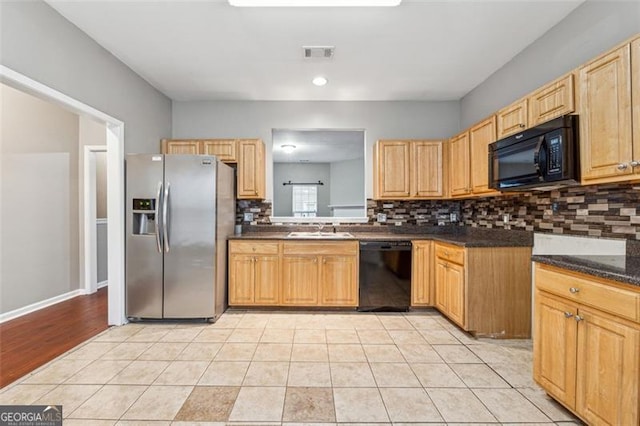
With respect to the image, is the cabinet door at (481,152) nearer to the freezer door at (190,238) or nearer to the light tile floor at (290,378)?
the light tile floor at (290,378)

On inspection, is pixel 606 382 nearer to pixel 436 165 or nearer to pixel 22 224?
pixel 436 165

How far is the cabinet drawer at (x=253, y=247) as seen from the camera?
138 inches

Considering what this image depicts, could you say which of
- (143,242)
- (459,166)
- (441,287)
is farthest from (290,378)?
(459,166)

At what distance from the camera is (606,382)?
4.75 ft

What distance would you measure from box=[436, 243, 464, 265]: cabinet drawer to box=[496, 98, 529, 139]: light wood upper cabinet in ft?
3.77

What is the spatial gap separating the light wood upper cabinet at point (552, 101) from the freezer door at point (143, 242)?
3.44 m

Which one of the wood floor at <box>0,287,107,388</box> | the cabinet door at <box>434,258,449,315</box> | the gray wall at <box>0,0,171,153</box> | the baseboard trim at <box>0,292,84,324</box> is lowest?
the wood floor at <box>0,287,107,388</box>

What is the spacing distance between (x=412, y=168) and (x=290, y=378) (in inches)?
112

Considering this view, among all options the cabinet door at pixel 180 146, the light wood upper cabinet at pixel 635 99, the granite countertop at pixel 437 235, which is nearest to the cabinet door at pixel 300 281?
the granite countertop at pixel 437 235

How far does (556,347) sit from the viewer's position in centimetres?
175

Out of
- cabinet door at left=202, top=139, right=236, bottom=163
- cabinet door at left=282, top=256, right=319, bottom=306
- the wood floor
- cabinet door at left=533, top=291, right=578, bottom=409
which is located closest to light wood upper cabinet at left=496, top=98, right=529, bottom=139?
cabinet door at left=533, top=291, right=578, bottom=409

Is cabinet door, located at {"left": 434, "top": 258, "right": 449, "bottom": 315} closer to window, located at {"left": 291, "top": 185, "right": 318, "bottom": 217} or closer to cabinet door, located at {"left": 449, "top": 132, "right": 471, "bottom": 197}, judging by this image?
cabinet door, located at {"left": 449, "top": 132, "right": 471, "bottom": 197}

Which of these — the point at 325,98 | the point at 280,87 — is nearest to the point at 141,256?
the point at 280,87

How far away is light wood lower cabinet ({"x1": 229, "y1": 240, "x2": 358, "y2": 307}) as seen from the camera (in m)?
3.50
